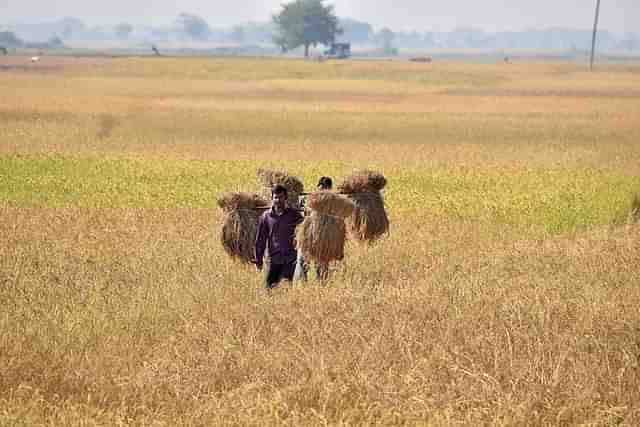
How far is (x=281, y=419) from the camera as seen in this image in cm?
770

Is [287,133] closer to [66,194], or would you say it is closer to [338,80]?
[66,194]

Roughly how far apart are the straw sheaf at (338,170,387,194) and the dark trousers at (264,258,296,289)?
3.57 ft

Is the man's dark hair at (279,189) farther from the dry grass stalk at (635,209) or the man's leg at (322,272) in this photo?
the dry grass stalk at (635,209)

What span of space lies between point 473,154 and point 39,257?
58.3 feet

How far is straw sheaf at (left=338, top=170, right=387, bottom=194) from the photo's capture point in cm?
1183

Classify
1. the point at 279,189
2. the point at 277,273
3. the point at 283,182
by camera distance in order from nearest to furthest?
the point at 279,189 < the point at 283,182 < the point at 277,273

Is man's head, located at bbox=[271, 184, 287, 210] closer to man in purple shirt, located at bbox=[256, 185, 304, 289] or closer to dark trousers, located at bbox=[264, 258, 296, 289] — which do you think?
man in purple shirt, located at bbox=[256, 185, 304, 289]

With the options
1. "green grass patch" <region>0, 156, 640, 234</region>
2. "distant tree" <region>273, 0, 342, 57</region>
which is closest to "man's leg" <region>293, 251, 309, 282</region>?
"green grass patch" <region>0, 156, 640, 234</region>

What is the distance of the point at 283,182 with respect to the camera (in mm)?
11016

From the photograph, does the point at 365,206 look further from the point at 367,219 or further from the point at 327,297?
the point at 327,297

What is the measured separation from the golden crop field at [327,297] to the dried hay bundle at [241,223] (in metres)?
0.43

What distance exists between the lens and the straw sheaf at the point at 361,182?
1183 centimetres

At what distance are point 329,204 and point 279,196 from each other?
0.49m

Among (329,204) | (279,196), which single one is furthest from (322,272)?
(279,196)
